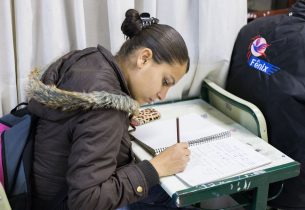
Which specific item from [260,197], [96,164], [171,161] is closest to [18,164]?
[96,164]

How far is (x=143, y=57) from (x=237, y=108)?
576 mm

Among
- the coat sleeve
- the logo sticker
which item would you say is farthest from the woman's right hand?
the logo sticker

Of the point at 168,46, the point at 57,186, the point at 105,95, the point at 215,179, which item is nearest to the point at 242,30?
the point at 168,46

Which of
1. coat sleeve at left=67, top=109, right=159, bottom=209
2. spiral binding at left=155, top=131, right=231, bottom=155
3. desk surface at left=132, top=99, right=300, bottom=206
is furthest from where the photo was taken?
spiral binding at left=155, top=131, right=231, bottom=155

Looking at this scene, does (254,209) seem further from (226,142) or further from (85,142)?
(85,142)

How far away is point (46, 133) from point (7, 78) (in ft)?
1.48

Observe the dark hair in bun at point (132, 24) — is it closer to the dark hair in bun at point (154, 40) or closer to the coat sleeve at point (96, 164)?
the dark hair in bun at point (154, 40)

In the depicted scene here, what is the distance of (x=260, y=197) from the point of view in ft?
4.01

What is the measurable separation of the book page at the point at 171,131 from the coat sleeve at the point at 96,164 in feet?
0.95

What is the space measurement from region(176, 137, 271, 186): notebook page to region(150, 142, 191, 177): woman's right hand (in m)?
0.02

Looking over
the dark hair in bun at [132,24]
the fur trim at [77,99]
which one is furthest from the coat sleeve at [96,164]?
the dark hair in bun at [132,24]

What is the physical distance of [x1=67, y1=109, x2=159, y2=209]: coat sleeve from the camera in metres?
0.96

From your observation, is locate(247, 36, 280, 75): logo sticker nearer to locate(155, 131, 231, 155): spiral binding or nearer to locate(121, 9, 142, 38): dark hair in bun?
locate(155, 131, 231, 155): spiral binding

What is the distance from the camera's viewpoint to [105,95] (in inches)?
38.7
